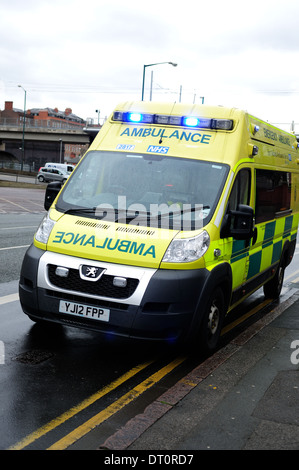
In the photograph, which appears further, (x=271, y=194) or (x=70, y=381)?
(x=271, y=194)

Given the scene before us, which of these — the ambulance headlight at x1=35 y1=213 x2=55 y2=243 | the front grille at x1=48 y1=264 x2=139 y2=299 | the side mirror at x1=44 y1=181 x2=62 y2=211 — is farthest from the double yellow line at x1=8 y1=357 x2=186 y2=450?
the side mirror at x1=44 y1=181 x2=62 y2=211

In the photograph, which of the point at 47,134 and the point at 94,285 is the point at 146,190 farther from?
the point at 47,134

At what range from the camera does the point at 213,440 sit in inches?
150

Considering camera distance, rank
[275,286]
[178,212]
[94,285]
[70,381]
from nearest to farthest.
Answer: [70,381] < [94,285] < [178,212] < [275,286]

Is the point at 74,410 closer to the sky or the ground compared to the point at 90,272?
closer to the ground

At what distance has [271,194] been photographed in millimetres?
7535

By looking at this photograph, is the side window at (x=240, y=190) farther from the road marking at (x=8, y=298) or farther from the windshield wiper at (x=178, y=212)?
the road marking at (x=8, y=298)

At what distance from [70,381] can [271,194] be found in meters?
4.05

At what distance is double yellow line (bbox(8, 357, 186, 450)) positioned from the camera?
3684 mm

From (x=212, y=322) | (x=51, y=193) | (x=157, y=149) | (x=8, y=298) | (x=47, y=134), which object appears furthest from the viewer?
(x=47, y=134)

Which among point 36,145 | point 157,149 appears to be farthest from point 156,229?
point 36,145

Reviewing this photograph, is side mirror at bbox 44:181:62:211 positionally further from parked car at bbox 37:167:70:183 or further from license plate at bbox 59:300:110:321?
parked car at bbox 37:167:70:183

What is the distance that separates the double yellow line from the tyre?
3728mm

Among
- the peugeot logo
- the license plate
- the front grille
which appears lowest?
the license plate
